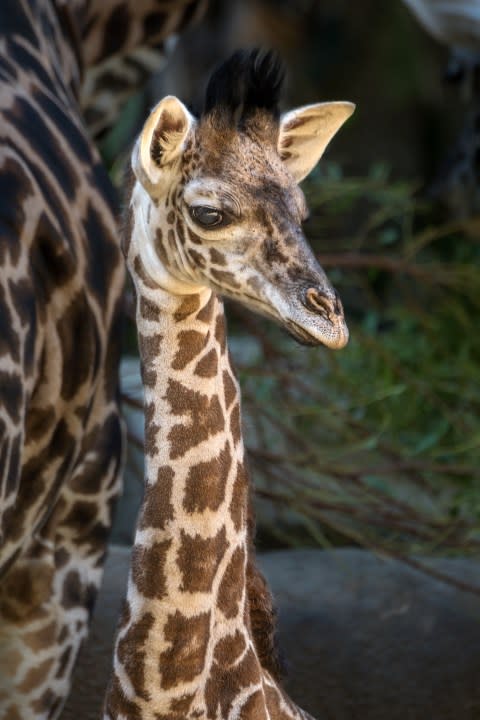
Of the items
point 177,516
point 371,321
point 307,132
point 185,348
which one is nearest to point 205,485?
point 177,516

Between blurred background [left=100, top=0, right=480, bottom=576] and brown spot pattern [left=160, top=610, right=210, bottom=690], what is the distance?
545 millimetres

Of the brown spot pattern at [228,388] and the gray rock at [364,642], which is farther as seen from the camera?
the gray rock at [364,642]

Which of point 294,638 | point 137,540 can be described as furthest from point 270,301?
point 294,638

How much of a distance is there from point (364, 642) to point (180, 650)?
3.75ft

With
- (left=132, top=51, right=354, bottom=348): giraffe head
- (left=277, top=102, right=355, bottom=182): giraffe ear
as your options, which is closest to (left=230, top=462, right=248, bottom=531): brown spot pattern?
(left=132, top=51, right=354, bottom=348): giraffe head

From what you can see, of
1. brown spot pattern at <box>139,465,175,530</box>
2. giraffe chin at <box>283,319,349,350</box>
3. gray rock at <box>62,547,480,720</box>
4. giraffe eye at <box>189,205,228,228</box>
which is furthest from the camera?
gray rock at <box>62,547,480,720</box>

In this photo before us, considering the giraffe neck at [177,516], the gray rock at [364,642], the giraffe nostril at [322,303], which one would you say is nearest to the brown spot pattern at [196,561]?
the giraffe neck at [177,516]

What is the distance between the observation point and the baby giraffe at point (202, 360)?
165 cm

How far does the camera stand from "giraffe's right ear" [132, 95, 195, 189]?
1.67m

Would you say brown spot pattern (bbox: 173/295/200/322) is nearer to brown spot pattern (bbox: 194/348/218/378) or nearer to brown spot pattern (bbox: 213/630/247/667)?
brown spot pattern (bbox: 194/348/218/378)

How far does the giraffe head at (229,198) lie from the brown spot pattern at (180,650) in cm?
37

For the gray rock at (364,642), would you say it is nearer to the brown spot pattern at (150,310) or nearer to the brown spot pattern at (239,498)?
the brown spot pattern at (239,498)

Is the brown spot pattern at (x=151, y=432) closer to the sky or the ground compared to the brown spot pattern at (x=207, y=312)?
closer to the ground

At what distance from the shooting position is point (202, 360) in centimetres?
175
